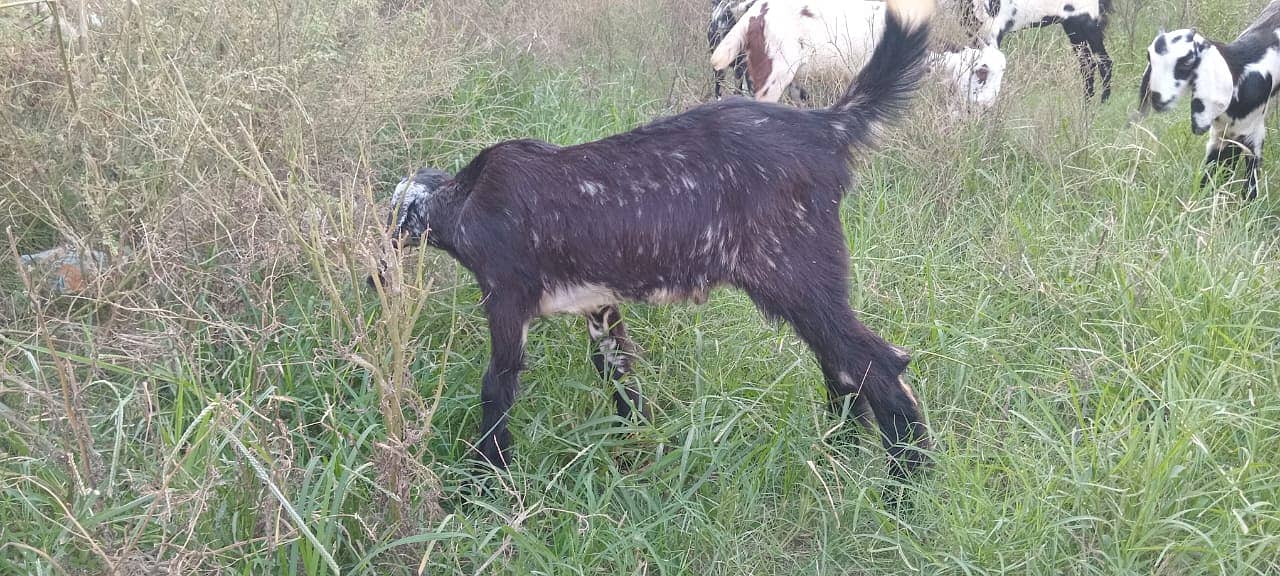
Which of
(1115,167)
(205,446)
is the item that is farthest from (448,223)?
(1115,167)

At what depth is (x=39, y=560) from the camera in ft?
8.18

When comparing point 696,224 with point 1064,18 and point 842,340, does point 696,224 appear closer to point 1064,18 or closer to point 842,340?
point 842,340

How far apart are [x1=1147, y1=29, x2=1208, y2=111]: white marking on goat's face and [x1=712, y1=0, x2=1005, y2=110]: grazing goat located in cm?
79

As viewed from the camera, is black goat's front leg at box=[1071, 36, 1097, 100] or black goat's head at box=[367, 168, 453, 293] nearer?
black goat's head at box=[367, 168, 453, 293]

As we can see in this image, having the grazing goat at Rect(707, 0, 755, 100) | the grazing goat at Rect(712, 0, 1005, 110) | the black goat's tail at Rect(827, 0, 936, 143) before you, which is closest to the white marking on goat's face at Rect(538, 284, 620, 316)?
the black goat's tail at Rect(827, 0, 936, 143)

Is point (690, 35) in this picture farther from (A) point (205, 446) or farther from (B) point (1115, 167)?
(A) point (205, 446)

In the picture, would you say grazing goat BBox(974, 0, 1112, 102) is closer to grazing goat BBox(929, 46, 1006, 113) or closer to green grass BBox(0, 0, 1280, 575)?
grazing goat BBox(929, 46, 1006, 113)

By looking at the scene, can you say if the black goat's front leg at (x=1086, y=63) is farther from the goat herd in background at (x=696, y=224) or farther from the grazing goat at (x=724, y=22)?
the goat herd in background at (x=696, y=224)

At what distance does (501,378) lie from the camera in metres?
3.24

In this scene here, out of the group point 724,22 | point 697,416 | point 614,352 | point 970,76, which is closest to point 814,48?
point 970,76

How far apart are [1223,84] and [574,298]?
10.8ft

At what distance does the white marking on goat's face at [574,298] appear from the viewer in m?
3.29

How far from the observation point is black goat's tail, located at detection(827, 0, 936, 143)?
10.5ft

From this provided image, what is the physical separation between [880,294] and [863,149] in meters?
0.92
